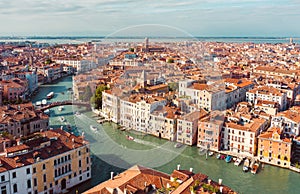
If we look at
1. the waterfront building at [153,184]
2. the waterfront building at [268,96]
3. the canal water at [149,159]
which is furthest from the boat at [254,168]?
the waterfront building at [268,96]

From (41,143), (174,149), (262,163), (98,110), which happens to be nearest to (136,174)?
(174,149)

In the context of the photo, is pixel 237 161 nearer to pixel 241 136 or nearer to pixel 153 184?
pixel 241 136

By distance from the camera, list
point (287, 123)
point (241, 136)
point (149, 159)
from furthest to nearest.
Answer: point (287, 123) < point (241, 136) < point (149, 159)

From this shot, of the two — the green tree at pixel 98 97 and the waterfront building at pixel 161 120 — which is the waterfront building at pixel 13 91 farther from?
the waterfront building at pixel 161 120

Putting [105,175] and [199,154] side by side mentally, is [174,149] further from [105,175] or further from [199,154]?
[199,154]

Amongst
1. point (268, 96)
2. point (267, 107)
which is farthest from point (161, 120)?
point (268, 96)

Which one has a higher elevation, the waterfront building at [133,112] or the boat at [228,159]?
the waterfront building at [133,112]
